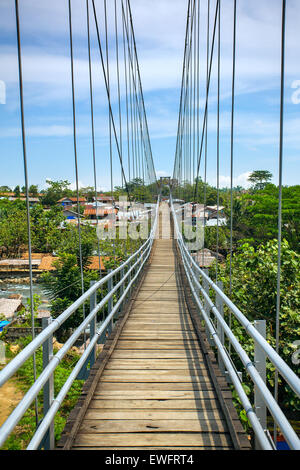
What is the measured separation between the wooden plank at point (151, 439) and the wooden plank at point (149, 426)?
0.04 meters

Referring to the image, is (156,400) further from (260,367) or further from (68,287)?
(68,287)

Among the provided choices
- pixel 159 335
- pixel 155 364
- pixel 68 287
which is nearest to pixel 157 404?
pixel 155 364

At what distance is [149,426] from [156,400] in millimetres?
380

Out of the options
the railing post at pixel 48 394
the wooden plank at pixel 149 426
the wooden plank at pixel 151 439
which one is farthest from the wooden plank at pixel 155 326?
the railing post at pixel 48 394

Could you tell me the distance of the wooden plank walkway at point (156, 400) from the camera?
85.7 inches

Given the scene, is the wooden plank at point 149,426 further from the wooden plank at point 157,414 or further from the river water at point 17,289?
the river water at point 17,289

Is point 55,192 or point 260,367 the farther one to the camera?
point 55,192

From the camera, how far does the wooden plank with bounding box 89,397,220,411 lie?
259 cm

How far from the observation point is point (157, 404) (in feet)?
8.64

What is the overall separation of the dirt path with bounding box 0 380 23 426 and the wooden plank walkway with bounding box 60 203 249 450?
7.32 metres

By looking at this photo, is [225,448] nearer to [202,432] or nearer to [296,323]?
[202,432]

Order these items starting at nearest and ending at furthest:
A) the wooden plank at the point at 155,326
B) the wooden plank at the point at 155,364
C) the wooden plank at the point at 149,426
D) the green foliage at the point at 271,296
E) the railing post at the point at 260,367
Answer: the railing post at the point at 260,367 → the wooden plank at the point at 149,426 → the wooden plank at the point at 155,364 → the wooden plank at the point at 155,326 → the green foliage at the point at 271,296

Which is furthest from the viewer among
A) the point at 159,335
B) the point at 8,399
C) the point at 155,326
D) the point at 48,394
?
the point at 8,399
